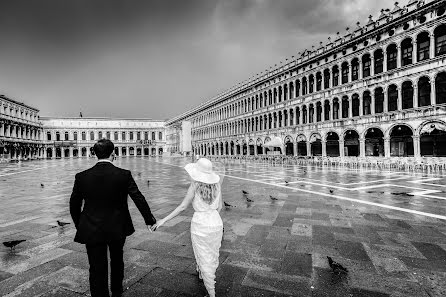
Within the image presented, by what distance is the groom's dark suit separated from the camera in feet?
8.48

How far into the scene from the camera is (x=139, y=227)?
19.6ft

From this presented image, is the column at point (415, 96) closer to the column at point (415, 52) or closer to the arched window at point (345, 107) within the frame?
the column at point (415, 52)

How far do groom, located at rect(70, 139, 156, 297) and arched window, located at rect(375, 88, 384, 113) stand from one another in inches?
1168

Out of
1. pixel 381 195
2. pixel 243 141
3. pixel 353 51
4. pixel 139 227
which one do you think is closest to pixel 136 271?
pixel 139 227

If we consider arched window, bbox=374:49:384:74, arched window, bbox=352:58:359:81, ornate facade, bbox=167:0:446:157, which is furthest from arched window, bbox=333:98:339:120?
arched window, bbox=374:49:384:74

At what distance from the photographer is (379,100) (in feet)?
88.8

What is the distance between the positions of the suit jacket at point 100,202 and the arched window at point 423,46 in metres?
29.3

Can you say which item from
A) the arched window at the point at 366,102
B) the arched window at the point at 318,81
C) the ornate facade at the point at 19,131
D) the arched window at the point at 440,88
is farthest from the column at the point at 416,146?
the ornate facade at the point at 19,131

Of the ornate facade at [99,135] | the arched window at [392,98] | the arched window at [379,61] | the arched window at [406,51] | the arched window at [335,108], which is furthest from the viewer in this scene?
the ornate facade at [99,135]

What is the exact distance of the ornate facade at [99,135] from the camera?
9156cm

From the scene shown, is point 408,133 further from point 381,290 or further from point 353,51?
point 381,290

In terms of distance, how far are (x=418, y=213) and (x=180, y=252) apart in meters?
6.26

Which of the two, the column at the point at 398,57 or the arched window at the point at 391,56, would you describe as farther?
the arched window at the point at 391,56

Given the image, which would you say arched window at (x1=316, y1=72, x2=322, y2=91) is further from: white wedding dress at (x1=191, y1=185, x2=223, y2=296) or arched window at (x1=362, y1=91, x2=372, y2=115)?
white wedding dress at (x1=191, y1=185, x2=223, y2=296)
